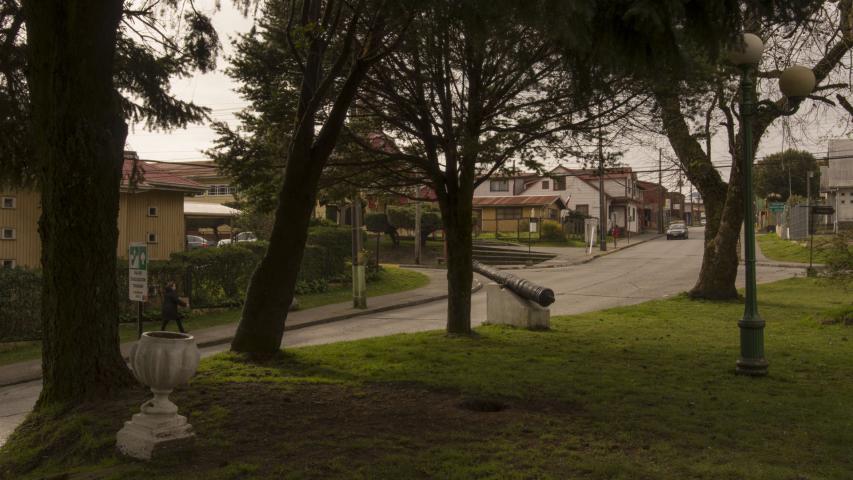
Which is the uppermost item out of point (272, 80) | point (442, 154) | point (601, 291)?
point (272, 80)

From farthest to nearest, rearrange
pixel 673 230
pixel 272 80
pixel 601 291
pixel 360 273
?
pixel 673 230 → pixel 601 291 → pixel 360 273 → pixel 272 80

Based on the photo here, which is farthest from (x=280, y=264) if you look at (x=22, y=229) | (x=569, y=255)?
(x=569, y=255)

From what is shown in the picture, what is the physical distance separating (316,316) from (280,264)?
1054 cm

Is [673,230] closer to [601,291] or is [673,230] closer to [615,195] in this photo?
[615,195]

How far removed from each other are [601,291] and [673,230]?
3816cm

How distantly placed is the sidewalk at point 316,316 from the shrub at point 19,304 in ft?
7.42

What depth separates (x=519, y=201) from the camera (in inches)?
2379

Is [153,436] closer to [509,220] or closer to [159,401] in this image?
[159,401]

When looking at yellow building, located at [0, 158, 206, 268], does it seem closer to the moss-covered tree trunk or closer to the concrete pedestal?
the concrete pedestal

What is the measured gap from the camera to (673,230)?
5956cm

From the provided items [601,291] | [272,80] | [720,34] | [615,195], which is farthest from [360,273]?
[615,195]

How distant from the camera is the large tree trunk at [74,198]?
7.09 meters

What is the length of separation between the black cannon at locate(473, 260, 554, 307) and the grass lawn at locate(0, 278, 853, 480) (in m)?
2.42

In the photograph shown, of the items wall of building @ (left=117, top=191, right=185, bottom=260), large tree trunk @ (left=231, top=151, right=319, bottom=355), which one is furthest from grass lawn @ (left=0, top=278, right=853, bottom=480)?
wall of building @ (left=117, top=191, right=185, bottom=260)
